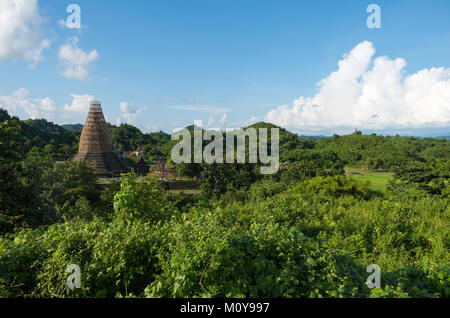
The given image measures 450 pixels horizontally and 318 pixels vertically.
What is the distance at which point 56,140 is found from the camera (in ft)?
125

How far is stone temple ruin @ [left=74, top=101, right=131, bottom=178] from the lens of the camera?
25.6 metres

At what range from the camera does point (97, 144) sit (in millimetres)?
26219

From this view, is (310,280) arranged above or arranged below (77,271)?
below

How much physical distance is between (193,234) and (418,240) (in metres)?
4.86

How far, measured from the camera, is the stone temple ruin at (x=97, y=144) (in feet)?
83.9

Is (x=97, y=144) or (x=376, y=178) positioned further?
(x=376, y=178)

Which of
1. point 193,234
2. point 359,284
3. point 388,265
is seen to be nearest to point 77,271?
point 193,234

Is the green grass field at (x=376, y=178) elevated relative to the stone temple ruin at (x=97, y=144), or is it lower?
lower

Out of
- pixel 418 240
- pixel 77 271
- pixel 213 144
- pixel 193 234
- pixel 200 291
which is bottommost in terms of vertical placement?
pixel 418 240

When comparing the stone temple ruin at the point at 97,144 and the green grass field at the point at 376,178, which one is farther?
the green grass field at the point at 376,178

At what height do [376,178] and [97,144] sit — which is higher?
[97,144]
